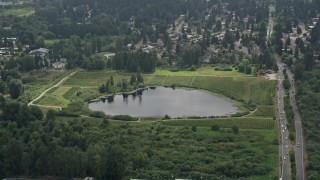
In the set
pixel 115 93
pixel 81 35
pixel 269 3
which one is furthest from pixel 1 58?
pixel 269 3

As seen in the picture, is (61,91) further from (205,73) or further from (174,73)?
(205,73)

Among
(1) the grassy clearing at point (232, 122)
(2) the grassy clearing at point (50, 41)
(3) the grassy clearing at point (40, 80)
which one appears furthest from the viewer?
(2) the grassy clearing at point (50, 41)

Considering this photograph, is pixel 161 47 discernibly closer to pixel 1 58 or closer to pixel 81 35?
pixel 81 35

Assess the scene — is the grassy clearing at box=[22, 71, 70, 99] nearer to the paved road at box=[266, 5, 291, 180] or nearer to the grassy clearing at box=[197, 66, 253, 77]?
the grassy clearing at box=[197, 66, 253, 77]

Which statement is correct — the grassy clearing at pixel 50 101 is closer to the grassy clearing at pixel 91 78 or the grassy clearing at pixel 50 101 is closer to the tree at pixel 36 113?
the grassy clearing at pixel 91 78

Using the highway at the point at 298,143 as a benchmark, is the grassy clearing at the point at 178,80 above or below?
above

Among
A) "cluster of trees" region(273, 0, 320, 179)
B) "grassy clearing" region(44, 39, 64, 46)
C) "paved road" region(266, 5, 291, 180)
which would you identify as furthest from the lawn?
"grassy clearing" region(44, 39, 64, 46)

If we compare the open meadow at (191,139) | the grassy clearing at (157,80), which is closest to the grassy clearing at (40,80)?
the open meadow at (191,139)
